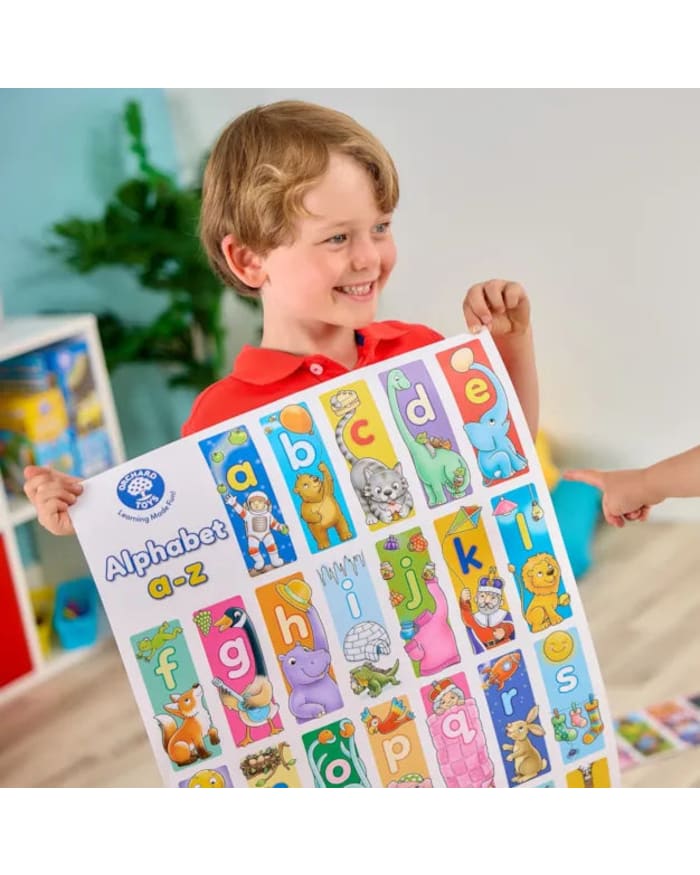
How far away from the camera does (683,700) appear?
1.59m

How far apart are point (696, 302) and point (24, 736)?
1270mm

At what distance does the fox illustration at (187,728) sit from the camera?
107 centimetres

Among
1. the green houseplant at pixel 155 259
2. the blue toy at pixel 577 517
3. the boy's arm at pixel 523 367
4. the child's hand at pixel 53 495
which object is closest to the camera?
the child's hand at pixel 53 495

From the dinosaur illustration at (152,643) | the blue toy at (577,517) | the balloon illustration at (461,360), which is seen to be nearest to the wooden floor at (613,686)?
the blue toy at (577,517)

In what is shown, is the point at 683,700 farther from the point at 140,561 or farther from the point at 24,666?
the point at 24,666

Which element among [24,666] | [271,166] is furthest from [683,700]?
[24,666]

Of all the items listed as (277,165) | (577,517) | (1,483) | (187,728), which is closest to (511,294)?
(277,165)

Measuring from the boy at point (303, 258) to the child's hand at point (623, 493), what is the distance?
3.5 inches

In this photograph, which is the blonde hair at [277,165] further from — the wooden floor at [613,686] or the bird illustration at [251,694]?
the wooden floor at [613,686]

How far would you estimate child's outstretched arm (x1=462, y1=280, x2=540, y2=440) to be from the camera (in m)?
1.10

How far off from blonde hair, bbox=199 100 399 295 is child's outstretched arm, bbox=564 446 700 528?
0.33 meters

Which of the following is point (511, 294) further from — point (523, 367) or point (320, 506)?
point (320, 506)

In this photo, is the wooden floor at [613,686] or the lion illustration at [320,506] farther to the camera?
the wooden floor at [613,686]

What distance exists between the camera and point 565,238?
4.76 feet
